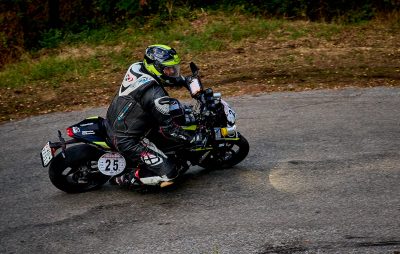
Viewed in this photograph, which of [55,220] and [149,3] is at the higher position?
[149,3]

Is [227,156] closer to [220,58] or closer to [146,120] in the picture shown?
[146,120]

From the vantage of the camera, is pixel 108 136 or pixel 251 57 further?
pixel 251 57

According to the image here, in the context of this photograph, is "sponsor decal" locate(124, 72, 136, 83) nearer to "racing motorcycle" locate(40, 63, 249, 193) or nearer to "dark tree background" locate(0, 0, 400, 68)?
"racing motorcycle" locate(40, 63, 249, 193)

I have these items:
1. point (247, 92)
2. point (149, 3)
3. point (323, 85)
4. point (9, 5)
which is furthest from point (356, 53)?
point (9, 5)

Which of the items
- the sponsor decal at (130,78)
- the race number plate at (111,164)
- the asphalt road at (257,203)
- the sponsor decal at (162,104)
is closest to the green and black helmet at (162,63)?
the sponsor decal at (130,78)

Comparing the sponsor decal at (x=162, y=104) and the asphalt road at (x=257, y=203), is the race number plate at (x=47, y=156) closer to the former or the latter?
the asphalt road at (x=257, y=203)

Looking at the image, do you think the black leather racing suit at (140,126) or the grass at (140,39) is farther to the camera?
the grass at (140,39)

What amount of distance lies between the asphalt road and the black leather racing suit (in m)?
0.47

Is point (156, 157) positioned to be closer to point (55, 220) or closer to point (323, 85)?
point (55, 220)

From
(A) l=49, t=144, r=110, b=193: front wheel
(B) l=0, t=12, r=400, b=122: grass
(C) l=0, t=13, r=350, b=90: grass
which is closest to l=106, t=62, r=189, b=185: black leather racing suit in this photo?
(A) l=49, t=144, r=110, b=193: front wheel

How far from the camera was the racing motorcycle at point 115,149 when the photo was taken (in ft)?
25.1

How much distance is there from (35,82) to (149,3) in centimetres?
522

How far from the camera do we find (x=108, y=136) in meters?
7.70

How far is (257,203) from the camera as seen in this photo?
721 cm
